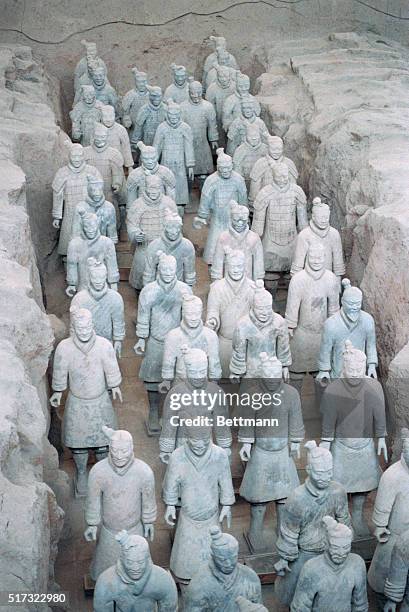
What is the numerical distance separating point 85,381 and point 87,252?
164 centimetres

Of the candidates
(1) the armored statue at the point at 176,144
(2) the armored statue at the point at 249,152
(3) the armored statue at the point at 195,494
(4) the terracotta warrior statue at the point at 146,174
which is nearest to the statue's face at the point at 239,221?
(4) the terracotta warrior statue at the point at 146,174

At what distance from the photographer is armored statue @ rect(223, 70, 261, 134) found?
12.4m

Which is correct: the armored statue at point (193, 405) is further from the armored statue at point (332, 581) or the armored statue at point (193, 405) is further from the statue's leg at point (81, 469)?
the armored statue at point (332, 581)

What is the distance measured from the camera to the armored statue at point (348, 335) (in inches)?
339

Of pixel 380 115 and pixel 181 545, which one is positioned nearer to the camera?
pixel 181 545

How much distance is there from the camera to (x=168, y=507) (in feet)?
24.7

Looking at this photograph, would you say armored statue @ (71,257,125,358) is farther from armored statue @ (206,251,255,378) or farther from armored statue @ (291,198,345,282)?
armored statue @ (291,198,345,282)

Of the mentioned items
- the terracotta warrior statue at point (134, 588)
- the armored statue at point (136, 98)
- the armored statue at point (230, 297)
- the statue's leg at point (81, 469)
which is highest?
the armored statue at point (230, 297)

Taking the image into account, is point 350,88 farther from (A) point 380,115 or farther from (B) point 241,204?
(B) point 241,204

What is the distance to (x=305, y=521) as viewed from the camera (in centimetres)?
730

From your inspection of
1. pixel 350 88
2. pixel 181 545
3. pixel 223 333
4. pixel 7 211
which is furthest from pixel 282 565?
pixel 350 88

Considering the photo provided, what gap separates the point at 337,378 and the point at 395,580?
1.58 meters

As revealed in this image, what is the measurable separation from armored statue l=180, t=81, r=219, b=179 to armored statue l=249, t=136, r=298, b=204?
1.49m

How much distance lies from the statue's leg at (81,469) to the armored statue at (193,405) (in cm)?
68
